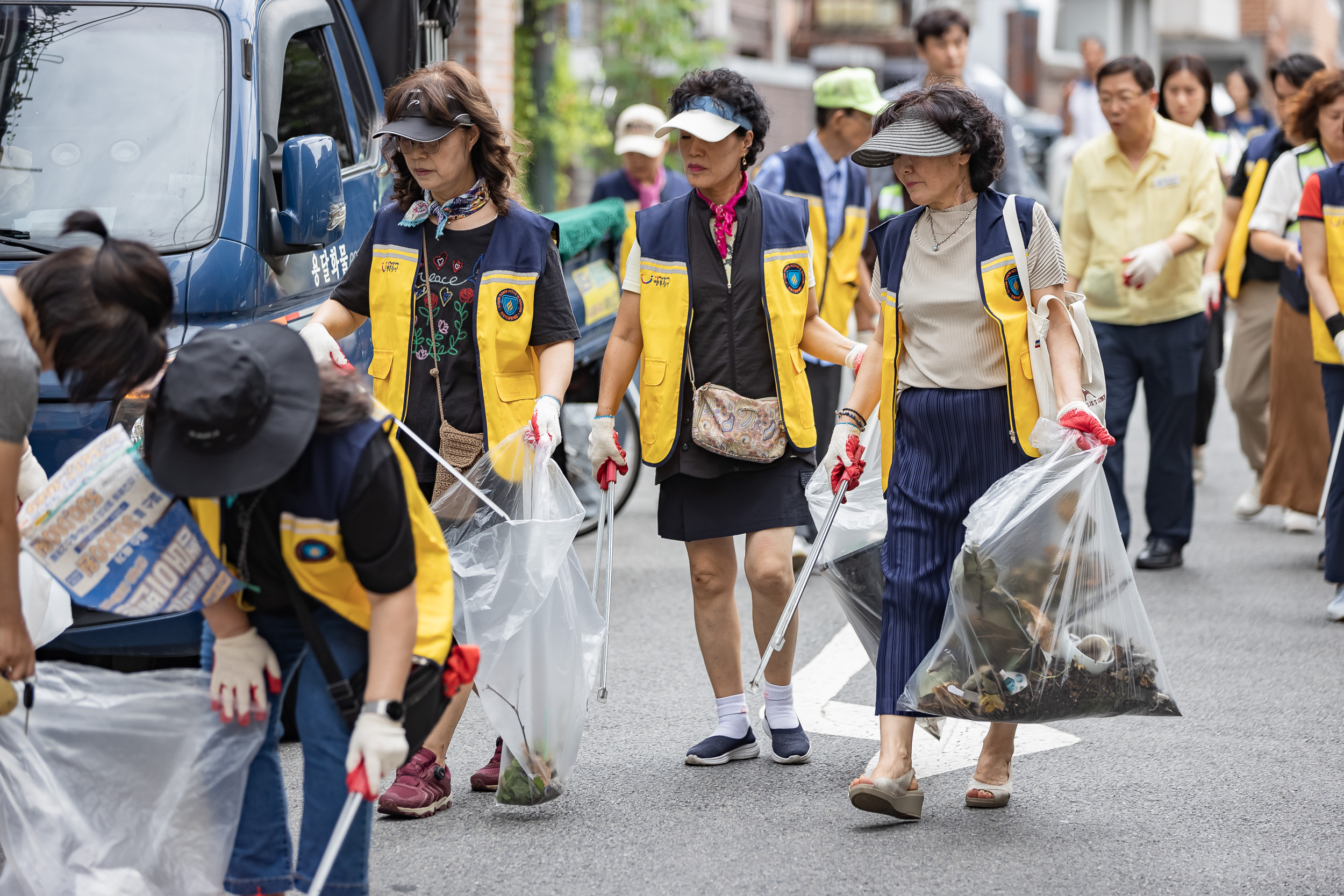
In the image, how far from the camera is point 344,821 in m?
2.71

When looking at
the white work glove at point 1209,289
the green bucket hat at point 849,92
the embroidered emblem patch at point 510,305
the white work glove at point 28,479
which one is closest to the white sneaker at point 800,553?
the green bucket hat at point 849,92

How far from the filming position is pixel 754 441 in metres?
4.17

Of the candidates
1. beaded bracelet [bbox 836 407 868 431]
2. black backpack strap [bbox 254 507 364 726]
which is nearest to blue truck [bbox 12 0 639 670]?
black backpack strap [bbox 254 507 364 726]

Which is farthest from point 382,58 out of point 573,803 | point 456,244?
point 573,803

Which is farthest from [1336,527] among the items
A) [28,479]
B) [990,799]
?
[28,479]

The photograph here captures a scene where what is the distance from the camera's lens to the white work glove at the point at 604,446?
419 centimetres

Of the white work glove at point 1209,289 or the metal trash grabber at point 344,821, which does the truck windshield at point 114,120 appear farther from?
the white work glove at point 1209,289

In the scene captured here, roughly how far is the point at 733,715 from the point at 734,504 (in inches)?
24.3

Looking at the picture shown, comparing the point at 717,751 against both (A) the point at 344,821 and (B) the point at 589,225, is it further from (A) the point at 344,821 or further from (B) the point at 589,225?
(B) the point at 589,225

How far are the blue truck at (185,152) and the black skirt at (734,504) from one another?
1.21 m

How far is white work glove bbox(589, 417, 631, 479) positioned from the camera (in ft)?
13.7

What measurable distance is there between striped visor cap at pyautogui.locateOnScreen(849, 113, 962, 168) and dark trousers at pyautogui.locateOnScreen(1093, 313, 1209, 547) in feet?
9.40

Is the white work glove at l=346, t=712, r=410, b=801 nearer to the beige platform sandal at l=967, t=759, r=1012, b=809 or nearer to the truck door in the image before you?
the beige platform sandal at l=967, t=759, r=1012, b=809

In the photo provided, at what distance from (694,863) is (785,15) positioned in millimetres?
22825
